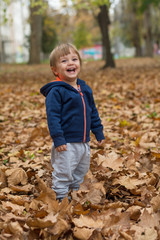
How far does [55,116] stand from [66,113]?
4.4 inches

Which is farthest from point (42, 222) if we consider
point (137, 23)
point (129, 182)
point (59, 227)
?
point (137, 23)

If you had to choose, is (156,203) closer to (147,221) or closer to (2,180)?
(147,221)

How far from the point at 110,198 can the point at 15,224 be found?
103 centimetres

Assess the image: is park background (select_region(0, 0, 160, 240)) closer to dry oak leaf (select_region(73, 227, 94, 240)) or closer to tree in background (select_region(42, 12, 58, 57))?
dry oak leaf (select_region(73, 227, 94, 240))

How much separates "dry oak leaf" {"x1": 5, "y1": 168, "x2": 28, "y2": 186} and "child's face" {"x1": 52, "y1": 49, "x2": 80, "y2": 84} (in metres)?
1.09

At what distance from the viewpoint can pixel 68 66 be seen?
A: 8.06ft

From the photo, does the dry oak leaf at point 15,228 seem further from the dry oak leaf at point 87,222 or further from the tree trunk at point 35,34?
the tree trunk at point 35,34

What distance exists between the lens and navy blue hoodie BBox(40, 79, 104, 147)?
7.68 feet


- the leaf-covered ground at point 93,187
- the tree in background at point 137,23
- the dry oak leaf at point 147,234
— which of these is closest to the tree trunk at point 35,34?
the tree in background at point 137,23

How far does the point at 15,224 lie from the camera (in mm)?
1920

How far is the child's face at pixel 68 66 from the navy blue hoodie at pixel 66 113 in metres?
0.09

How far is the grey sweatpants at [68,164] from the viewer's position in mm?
2424

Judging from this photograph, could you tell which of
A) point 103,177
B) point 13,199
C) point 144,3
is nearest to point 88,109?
point 103,177

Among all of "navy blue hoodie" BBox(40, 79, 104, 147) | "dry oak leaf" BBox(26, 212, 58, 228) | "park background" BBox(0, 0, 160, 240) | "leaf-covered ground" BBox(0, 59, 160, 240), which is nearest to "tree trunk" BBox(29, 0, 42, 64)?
"park background" BBox(0, 0, 160, 240)
